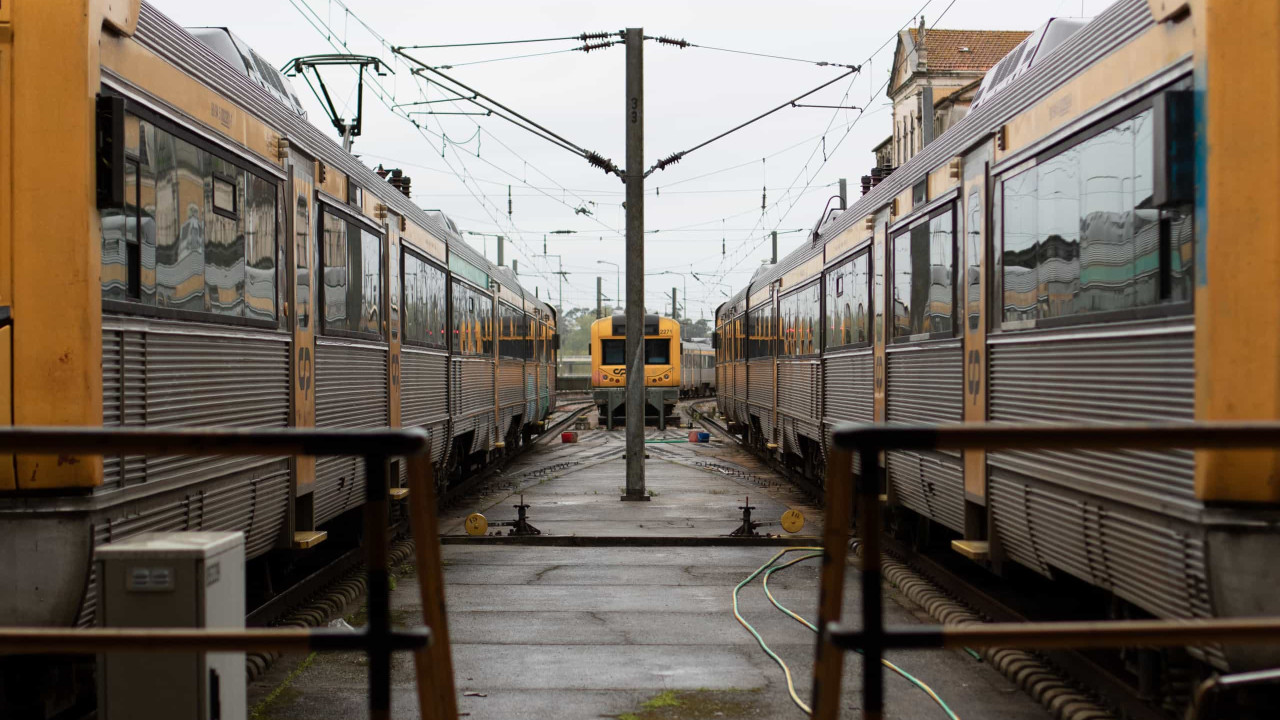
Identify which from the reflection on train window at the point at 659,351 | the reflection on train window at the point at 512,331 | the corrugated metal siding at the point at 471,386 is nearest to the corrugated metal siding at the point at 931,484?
the corrugated metal siding at the point at 471,386

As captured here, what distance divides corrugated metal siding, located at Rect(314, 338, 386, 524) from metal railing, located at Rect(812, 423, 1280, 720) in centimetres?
574

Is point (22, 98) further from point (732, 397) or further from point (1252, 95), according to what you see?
point (732, 397)

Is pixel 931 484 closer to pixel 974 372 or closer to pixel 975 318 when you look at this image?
pixel 974 372

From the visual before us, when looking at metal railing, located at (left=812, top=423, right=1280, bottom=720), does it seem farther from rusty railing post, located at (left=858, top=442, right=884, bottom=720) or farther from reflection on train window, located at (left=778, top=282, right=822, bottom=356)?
reflection on train window, located at (left=778, top=282, right=822, bottom=356)

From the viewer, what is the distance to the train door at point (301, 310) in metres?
7.33

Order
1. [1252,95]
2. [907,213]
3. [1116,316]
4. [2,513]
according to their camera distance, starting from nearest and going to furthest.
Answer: [1252,95]
[2,513]
[1116,316]
[907,213]

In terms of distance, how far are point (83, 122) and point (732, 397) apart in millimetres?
20562

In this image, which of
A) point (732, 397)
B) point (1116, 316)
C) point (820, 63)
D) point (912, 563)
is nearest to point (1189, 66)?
point (1116, 316)

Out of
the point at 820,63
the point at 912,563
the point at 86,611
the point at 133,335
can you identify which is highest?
the point at 820,63

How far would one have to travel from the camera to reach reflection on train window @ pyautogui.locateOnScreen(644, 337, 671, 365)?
30516 mm

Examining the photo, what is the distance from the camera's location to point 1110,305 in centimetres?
500

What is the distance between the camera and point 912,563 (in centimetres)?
915

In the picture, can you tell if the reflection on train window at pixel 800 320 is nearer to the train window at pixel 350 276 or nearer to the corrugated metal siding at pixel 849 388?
the corrugated metal siding at pixel 849 388

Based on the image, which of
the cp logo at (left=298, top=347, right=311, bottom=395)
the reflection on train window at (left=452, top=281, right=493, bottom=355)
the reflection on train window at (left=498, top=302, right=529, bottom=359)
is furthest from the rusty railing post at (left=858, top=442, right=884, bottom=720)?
the reflection on train window at (left=498, top=302, right=529, bottom=359)
